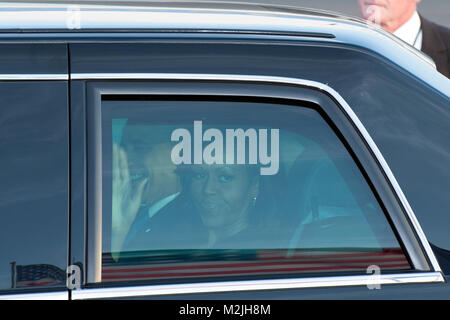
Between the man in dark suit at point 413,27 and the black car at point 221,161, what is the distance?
3150 mm

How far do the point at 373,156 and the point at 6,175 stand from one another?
0.84 m

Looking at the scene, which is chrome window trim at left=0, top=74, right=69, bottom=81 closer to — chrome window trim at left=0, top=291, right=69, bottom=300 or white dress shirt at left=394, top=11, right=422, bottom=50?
chrome window trim at left=0, top=291, right=69, bottom=300

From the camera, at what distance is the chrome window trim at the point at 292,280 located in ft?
5.97

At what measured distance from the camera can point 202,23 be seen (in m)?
2.01

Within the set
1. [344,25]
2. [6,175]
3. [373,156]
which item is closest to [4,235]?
[6,175]

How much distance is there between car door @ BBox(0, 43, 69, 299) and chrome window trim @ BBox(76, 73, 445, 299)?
8cm

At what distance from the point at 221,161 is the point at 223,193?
8 cm

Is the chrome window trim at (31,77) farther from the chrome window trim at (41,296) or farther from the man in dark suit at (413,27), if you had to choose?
the man in dark suit at (413,27)

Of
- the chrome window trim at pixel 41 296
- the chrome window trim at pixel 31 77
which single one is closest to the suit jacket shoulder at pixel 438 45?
the chrome window trim at pixel 31 77

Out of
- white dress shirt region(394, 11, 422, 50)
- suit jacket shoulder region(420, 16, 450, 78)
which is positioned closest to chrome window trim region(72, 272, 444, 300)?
suit jacket shoulder region(420, 16, 450, 78)

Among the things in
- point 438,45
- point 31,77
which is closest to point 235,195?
point 31,77

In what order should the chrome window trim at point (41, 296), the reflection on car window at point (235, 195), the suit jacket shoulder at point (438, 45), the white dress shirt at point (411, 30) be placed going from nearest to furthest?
the chrome window trim at point (41, 296) < the reflection on car window at point (235, 195) < the suit jacket shoulder at point (438, 45) < the white dress shirt at point (411, 30)

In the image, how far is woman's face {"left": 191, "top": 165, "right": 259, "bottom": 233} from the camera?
192 centimetres

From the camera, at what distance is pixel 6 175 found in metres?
1.80
